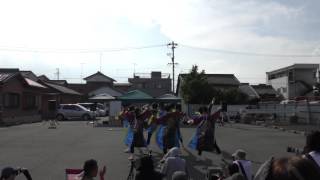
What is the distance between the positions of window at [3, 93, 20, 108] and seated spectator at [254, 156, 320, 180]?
123 feet

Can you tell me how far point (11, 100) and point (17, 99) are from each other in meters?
1.59

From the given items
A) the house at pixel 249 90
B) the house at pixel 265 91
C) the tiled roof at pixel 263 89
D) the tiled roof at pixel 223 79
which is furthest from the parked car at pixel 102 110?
the tiled roof at pixel 263 89

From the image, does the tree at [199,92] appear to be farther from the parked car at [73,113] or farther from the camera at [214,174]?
the camera at [214,174]

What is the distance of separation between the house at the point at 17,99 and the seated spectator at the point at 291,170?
34299mm

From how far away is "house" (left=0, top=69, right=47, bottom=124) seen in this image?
37.9 meters

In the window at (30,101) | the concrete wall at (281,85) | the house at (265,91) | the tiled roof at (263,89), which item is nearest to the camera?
the window at (30,101)

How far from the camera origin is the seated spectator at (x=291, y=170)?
2.65 metres

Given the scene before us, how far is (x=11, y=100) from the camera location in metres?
40.1

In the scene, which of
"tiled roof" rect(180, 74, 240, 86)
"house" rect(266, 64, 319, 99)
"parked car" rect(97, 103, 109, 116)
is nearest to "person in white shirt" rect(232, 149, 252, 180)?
"parked car" rect(97, 103, 109, 116)

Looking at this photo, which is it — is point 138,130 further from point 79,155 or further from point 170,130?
point 79,155

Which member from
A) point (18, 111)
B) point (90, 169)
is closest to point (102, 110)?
point (18, 111)

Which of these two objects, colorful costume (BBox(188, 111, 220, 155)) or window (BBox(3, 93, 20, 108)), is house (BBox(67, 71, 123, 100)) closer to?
window (BBox(3, 93, 20, 108))

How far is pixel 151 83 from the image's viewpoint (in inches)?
3890

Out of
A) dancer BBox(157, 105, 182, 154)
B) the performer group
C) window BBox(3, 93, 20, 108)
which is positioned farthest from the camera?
window BBox(3, 93, 20, 108)
